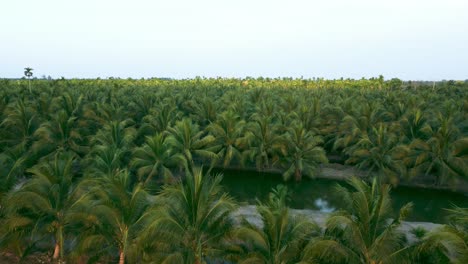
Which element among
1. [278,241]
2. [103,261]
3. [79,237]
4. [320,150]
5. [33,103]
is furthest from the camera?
[33,103]

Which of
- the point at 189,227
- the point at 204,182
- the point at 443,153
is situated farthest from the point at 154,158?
the point at 443,153

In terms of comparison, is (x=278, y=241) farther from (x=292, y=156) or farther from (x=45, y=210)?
(x=292, y=156)

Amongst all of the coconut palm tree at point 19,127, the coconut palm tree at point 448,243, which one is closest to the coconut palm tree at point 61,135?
the coconut palm tree at point 19,127

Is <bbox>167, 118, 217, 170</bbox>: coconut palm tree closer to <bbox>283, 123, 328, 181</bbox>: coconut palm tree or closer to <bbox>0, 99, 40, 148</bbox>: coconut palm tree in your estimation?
<bbox>283, 123, 328, 181</bbox>: coconut palm tree

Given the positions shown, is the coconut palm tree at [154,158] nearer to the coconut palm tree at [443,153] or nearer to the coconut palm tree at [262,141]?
the coconut palm tree at [262,141]

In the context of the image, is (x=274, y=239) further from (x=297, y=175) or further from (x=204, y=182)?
(x=297, y=175)

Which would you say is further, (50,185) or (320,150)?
(320,150)

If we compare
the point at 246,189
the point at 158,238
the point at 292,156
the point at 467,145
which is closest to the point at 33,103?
the point at 246,189
